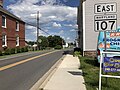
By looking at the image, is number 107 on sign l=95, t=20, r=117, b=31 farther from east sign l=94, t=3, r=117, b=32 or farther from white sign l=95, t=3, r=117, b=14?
white sign l=95, t=3, r=117, b=14

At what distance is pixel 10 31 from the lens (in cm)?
4088

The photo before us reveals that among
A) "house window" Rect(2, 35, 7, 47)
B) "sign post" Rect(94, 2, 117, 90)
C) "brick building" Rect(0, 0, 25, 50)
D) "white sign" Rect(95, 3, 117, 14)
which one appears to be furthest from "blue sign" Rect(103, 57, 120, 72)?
"house window" Rect(2, 35, 7, 47)

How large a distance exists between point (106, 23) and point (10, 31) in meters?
→ 34.0

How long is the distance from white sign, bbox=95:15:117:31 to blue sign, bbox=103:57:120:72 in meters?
1.13

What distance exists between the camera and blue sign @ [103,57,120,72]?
7.89m

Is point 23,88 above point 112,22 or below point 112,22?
below

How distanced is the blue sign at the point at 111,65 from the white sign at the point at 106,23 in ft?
3.70

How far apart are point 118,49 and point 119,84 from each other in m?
5.75

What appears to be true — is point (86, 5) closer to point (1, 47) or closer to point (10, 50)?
point (10, 50)

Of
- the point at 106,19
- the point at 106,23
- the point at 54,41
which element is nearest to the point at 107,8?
the point at 106,19

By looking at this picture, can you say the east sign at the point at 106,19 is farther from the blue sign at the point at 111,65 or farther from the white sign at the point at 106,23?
the blue sign at the point at 111,65

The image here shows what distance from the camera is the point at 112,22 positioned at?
329 inches

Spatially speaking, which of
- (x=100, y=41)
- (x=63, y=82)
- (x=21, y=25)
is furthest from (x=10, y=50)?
(x=63, y=82)

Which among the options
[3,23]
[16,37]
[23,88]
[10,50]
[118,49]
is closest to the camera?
[23,88]
